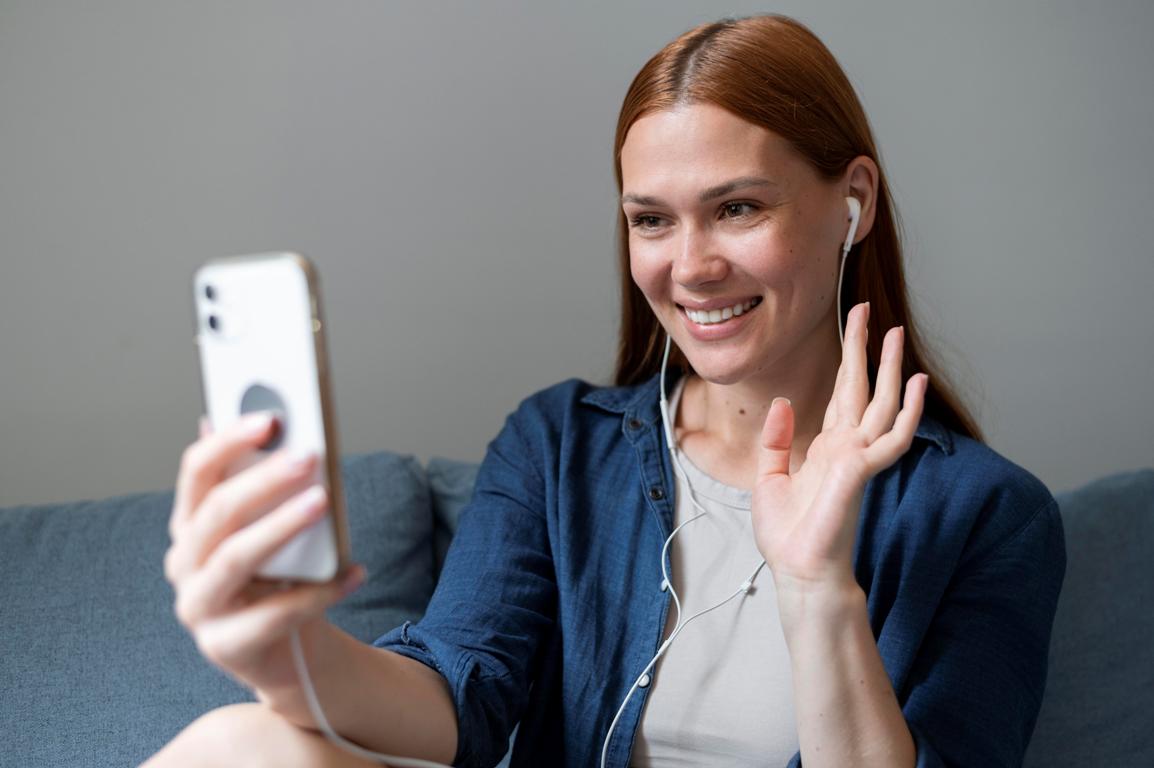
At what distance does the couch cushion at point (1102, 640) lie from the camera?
1.43 metres

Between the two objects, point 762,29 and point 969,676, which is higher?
point 762,29

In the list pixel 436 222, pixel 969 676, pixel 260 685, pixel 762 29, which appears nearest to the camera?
pixel 260 685

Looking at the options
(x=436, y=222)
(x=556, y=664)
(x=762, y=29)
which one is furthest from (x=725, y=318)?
(x=436, y=222)

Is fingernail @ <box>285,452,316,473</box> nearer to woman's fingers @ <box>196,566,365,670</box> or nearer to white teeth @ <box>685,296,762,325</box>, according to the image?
woman's fingers @ <box>196,566,365,670</box>

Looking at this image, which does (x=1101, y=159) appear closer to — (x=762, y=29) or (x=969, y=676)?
(x=762, y=29)

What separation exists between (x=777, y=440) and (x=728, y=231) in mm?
244

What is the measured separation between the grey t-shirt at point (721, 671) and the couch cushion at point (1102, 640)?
450 mm

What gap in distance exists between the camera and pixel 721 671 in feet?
4.01

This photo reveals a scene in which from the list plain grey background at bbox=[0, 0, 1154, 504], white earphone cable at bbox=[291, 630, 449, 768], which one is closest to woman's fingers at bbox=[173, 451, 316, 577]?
white earphone cable at bbox=[291, 630, 449, 768]

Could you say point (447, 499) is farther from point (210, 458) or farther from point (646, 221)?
point (210, 458)

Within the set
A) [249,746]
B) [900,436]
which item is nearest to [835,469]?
[900,436]

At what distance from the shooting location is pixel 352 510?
1.51m

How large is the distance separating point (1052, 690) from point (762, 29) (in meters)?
0.90

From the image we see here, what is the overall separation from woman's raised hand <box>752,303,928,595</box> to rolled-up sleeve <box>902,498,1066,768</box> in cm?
19
